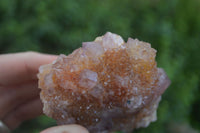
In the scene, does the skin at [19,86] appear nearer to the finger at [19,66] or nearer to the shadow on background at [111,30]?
the finger at [19,66]

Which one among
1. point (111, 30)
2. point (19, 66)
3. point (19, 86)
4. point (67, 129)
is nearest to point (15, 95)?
point (19, 86)

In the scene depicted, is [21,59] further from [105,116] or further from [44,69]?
[105,116]

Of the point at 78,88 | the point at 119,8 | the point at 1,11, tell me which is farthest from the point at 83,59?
the point at 119,8

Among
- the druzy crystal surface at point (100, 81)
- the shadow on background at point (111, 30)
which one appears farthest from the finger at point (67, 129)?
the shadow on background at point (111, 30)

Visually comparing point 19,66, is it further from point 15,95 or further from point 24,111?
point 24,111

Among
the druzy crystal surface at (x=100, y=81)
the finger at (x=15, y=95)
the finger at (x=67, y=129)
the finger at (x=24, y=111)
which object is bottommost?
the finger at (x=24, y=111)

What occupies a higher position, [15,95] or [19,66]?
[19,66]

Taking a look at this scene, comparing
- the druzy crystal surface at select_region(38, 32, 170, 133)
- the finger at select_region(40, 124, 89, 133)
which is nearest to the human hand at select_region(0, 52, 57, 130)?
the druzy crystal surface at select_region(38, 32, 170, 133)

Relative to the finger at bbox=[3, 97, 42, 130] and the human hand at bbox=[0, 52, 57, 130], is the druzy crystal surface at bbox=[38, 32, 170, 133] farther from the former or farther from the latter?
the finger at bbox=[3, 97, 42, 130]
